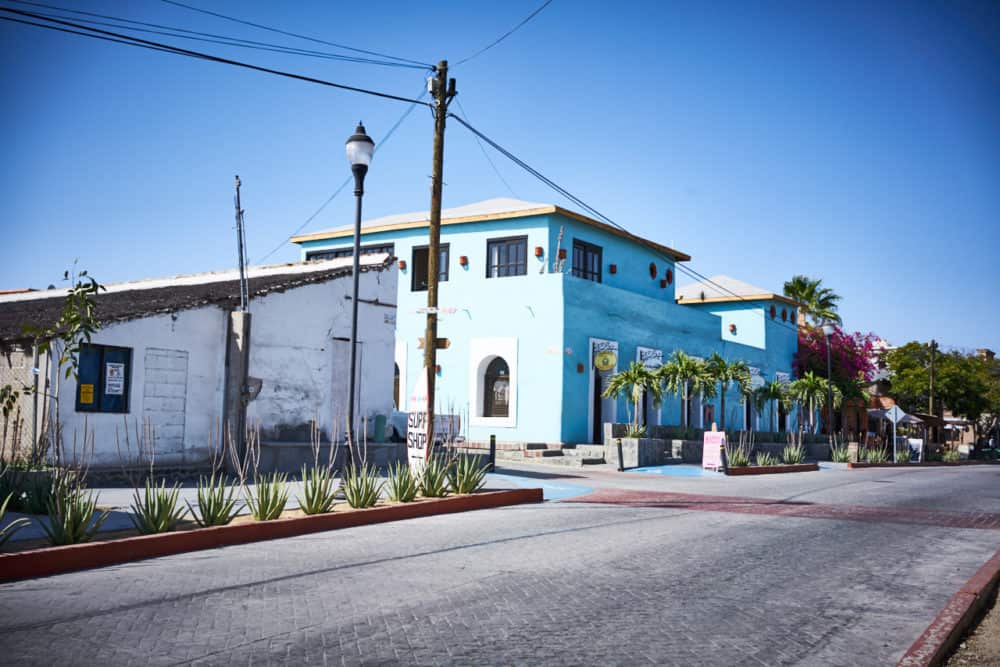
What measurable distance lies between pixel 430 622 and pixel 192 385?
12680 millimetres

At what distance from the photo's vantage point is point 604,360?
2981 cm

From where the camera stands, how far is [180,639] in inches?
220

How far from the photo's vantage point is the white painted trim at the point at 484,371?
29469mm

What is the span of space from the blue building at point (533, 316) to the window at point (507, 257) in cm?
4

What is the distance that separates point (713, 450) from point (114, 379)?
17.0 metres

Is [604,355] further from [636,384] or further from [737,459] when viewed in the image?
[737,459]

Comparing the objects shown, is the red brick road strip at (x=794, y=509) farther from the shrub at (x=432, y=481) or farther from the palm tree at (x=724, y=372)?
the palm tree at (x=724, y=372)

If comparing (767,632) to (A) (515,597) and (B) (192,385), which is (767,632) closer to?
(A) (515,597)

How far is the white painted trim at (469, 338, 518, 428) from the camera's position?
29.5 metres

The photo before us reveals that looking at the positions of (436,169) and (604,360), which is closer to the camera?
(436,169)

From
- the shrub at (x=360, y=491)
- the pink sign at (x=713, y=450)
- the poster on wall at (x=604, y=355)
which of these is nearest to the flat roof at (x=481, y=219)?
the poster on wall at (x=604, y=355)

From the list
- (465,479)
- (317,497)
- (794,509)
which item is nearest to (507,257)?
(465,479)

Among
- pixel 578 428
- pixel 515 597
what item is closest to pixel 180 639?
pixel 515 597

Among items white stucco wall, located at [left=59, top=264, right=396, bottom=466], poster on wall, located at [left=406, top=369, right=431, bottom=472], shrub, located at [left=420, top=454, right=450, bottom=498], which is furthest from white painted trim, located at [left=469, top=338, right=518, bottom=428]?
shrub, located at [left=420, top=454, right=450, bottom=498]
